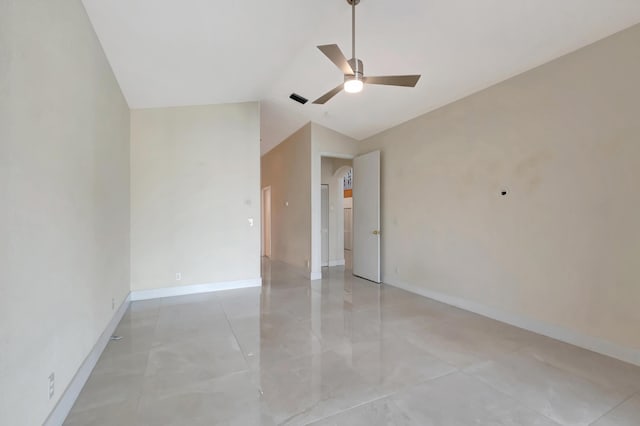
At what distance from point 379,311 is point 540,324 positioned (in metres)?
1.79

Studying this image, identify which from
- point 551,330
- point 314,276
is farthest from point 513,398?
point 314,276

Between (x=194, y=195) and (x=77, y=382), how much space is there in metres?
3.13

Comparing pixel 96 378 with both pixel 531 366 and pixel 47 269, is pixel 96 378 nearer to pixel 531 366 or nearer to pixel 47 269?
pixel 47 269

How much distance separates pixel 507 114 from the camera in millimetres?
3508

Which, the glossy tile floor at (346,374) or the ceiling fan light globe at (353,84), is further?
the ceiling fan light globe at (353,84)

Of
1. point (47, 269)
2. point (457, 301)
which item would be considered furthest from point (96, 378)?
point (457, 301)

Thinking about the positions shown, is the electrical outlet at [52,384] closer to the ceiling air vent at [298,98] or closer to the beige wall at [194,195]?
the beige wall at [194,195]

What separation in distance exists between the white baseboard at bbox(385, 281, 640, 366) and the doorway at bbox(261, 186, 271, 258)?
5.70 metres

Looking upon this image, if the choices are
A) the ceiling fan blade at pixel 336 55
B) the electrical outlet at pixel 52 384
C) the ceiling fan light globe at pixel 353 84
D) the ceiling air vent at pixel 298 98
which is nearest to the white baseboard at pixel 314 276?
the ceiling air vent at pixel 298 98

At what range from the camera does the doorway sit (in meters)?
9.09

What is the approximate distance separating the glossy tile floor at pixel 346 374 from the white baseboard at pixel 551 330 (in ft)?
0.35

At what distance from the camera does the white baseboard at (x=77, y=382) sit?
1.83 meters

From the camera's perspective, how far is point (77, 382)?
218 centimetres

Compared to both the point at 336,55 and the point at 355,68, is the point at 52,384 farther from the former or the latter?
the point at 355,68
